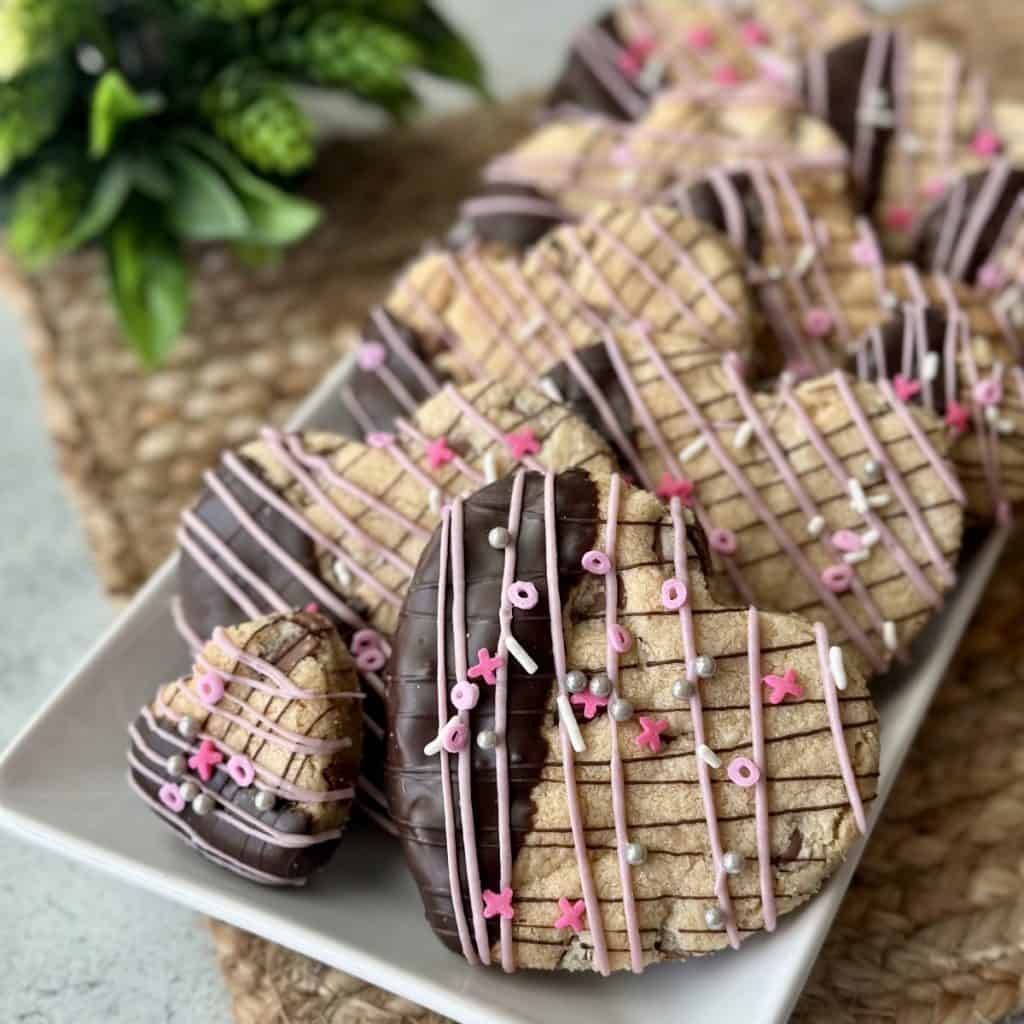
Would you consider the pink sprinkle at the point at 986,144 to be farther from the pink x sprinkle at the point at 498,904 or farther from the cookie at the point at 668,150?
the pink x sprinkle at the point at 498,904

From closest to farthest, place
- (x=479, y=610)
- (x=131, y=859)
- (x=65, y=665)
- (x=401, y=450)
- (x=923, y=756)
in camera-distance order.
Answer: (x=479, y=610)
(x=131, y=859)
(x=401, y=450)
(x=923, y=756)
(x=65, y=665)

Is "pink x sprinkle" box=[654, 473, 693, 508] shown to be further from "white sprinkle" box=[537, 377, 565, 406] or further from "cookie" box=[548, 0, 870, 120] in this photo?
"cookie" box=[548, 0, 870, 120]

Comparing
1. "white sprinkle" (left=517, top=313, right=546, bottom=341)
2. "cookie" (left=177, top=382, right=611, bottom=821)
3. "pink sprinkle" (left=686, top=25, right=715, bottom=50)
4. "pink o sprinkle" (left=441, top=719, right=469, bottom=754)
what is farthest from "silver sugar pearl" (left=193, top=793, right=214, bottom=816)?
"pink sprinkle" (left=686, top=25, right=715, bottom=50)

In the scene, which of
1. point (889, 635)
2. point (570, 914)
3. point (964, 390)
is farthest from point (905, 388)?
point (570, 914)

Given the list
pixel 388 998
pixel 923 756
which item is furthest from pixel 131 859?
pixel 923 756

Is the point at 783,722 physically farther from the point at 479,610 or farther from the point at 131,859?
the point at 131,859

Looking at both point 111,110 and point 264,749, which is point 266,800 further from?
point 111,110

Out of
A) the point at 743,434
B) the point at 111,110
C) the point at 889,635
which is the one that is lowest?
the point at 889,635
